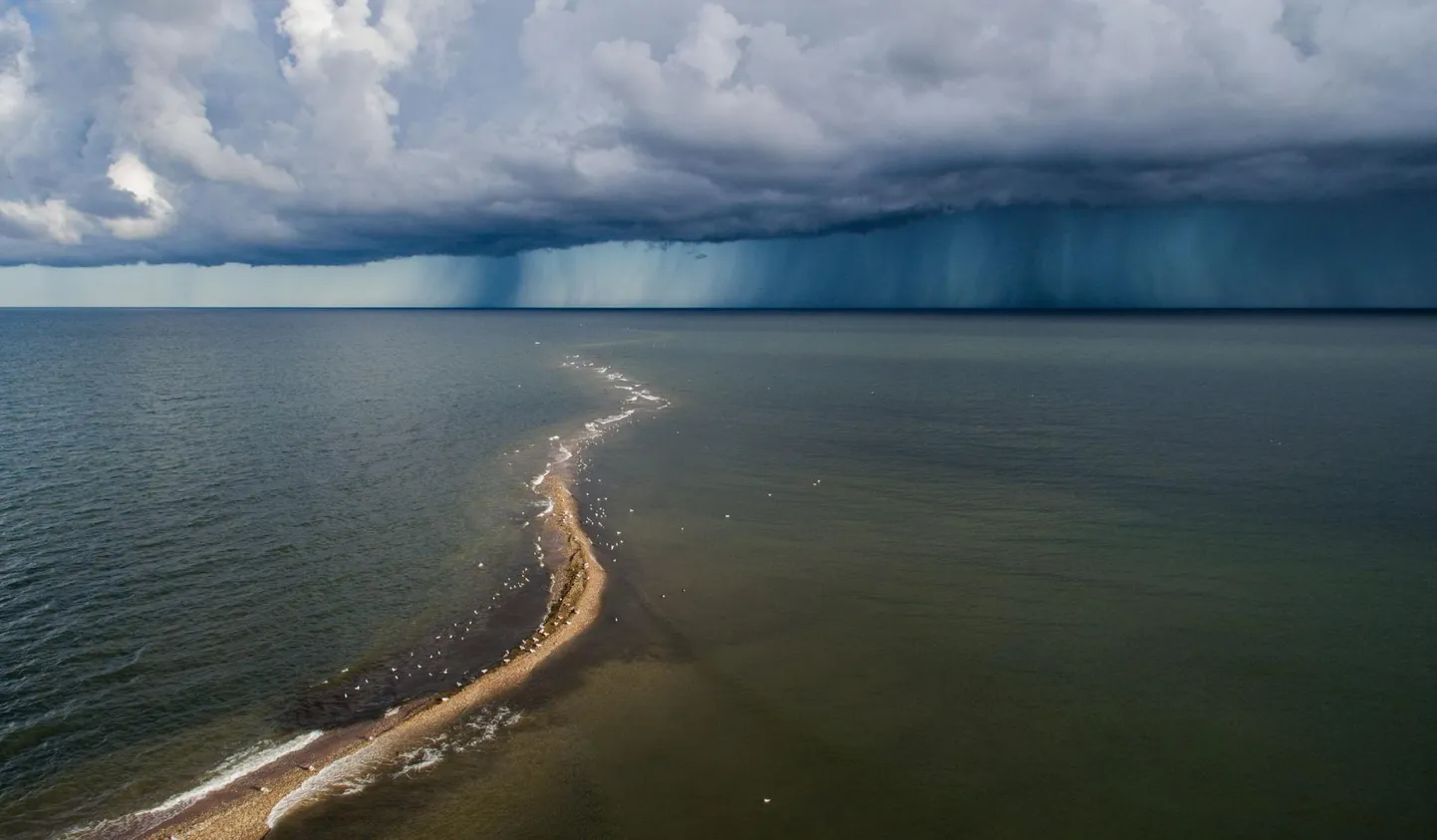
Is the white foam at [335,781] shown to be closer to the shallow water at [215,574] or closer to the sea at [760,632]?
the sea at [760,632]

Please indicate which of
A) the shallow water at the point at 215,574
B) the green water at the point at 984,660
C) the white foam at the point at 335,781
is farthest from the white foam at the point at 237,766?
the green water at the point at 984,660

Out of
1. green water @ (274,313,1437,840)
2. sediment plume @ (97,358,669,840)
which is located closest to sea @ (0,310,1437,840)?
green water @ (274,313,1437,840)

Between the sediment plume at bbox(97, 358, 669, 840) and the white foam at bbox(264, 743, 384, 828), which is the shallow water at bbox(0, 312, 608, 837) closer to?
the sediment plume at bbox(97, 358, 669, 840)

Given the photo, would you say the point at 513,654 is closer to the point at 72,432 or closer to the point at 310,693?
the point at 310,693

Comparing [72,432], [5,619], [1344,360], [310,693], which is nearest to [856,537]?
[310,693]

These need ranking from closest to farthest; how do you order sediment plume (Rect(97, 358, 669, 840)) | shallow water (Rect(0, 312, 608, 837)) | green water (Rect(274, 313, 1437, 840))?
sediment plume (Rect(97, 358, 669, 840)), green water (Rect(274, 313, 1437, 840)), shallow water (Rect(0, 312, 608, 837))

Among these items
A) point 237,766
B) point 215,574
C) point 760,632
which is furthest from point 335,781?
point 215,574

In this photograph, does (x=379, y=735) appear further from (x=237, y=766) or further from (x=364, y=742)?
(x=237, y=766)
